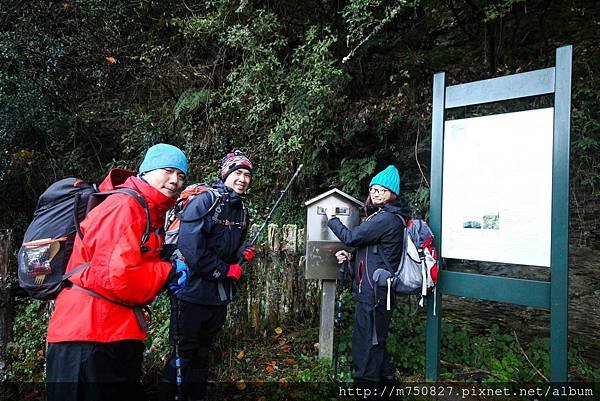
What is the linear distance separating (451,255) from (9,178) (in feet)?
25.2

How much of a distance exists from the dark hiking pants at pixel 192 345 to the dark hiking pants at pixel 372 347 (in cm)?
135

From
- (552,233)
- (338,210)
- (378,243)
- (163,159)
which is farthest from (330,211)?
(163,159)

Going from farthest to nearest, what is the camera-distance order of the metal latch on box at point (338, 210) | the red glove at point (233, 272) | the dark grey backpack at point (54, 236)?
the metal latch on box at point (338, 210)
the red glove at point (233, 272)
the dark grey backpack at point (54, 236)

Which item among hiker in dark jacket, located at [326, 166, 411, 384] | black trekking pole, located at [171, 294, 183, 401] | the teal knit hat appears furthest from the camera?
the teal knit hat

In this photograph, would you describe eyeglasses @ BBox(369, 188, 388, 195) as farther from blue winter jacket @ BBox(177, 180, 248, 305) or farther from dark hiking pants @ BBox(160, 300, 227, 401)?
dark hiking pants @ BBox(160, 300, 227, 401)

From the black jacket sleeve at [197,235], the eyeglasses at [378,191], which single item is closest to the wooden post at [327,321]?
the eyeglasses at [378,191]

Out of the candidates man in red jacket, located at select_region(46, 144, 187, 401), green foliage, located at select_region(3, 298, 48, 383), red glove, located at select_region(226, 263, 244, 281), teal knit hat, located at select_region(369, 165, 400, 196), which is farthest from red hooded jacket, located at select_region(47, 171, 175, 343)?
green foliage, located at select_region(3, 298, 48, 383)

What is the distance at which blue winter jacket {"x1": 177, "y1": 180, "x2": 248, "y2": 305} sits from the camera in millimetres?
3342

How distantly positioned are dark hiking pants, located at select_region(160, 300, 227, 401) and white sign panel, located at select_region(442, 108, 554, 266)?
7.90ft

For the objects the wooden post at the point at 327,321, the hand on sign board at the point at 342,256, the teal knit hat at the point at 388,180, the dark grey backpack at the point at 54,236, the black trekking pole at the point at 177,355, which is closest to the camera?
the dark grey backpack at the point at 54,236

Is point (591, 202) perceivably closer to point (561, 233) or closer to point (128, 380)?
point (561, 233)

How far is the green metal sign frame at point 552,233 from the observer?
3.40 metres

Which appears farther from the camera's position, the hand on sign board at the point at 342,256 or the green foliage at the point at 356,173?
the green foliage at the point at 356,173

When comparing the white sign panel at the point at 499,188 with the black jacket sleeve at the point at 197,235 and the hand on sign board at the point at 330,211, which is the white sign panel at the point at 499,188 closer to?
the hand on sign board at the point at 330,211
